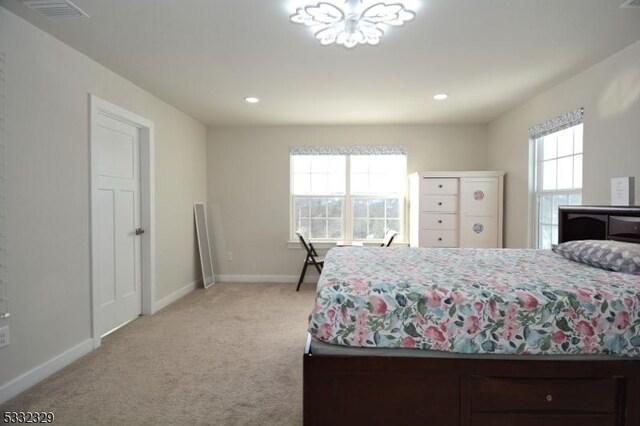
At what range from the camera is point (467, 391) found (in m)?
1.50

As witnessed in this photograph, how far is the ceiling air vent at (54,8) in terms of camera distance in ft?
6.26

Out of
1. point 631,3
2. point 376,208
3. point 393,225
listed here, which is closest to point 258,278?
point 376,208

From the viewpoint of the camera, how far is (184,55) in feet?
8.54

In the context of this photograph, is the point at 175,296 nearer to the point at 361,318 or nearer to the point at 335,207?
the point at 335,207

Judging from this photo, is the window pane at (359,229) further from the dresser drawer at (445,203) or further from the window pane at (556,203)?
the window pane at (556,203)

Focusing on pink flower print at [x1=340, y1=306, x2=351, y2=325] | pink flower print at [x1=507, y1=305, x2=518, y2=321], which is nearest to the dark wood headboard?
pink flower print at [x1=507, y1=305, x2=518, y2=321]

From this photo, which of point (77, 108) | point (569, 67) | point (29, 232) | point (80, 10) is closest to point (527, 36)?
point (569, 67)

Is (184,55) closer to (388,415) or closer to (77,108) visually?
(77,108)

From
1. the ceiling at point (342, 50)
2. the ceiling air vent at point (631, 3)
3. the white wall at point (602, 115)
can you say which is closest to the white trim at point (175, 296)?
the ceiling at point (342, 50)

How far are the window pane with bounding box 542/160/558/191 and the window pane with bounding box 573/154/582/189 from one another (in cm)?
30

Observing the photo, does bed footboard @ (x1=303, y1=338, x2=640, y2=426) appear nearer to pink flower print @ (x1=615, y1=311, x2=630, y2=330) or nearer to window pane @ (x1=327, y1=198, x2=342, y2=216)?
pink flower print @ (x1=615, y1=311, x2=630, y2=330)

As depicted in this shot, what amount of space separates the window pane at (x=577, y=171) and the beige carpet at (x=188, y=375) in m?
2.79

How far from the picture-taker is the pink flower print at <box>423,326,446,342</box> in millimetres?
1501

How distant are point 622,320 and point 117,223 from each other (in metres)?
3.59
